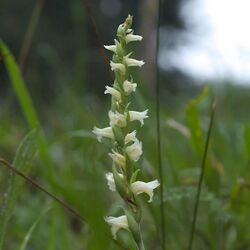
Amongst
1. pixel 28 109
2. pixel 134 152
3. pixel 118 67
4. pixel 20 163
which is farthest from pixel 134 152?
pixel 28 109

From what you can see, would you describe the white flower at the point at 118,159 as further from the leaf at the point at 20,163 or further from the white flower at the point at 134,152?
the leaf at the point at 20,163

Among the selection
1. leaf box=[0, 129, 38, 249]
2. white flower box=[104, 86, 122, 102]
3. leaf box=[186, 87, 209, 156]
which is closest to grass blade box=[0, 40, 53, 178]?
leaf box=[0, 129, 38, 249]

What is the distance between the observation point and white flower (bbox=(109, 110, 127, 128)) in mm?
750

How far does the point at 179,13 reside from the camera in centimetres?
1616

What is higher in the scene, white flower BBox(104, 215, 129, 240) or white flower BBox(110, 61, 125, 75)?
white flower BBox(110, 61, 125, 75)

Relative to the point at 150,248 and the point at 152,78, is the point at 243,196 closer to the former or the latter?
the point at 150,248

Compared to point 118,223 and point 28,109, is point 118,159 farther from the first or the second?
point 28,109

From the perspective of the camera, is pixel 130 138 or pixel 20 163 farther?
pixel 20 163

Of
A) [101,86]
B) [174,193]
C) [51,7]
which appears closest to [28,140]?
[174,193]

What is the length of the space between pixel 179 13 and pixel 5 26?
528 cm

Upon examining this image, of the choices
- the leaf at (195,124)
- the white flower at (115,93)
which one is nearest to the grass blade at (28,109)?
the leaf at (195,124)

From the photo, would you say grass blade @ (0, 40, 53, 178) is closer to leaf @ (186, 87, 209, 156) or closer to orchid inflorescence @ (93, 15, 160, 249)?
leaf @ (186, 87, 209, 156)

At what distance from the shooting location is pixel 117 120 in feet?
2.46

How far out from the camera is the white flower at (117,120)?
2.46 ft
